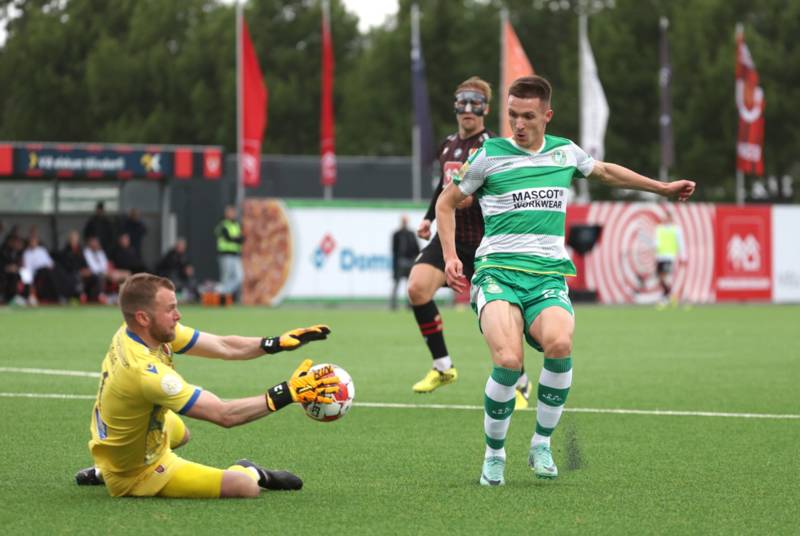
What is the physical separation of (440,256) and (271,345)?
15.0 ft

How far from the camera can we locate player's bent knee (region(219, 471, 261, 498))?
6688 millimetres

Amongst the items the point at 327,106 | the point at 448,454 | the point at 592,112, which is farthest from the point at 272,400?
the point at 592,112

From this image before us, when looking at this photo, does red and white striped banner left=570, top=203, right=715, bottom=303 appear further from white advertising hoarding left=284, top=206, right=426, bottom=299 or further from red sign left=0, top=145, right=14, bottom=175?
red sign left=0, top=145, right=14, bottom=175

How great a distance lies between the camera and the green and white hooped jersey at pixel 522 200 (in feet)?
24.9

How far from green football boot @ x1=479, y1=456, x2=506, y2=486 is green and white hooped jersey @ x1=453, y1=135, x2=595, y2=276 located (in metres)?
1.04

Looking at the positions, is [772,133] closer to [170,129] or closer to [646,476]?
[170,129]

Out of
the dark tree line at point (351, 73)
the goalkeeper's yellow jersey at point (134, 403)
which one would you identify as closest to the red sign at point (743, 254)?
the dark tree line at point (351, 73)

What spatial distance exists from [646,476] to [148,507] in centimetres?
263

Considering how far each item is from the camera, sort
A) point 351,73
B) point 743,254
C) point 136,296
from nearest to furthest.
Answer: point 136,296, point 743,254, point 351,73

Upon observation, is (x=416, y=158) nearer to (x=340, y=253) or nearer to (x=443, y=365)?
(x=340, y=253)

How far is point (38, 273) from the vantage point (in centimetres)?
2997

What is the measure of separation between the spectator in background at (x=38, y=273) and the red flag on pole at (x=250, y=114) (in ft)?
16.3

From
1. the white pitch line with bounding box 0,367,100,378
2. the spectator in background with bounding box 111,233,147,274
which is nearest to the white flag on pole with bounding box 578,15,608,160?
the spectator in background with bounding box 111,233,147,274

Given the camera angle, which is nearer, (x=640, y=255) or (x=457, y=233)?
(x=457, y=233)
